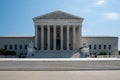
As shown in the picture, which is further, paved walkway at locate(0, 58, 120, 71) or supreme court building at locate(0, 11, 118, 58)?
supreme court building at locate(0, 11, 118, 58)

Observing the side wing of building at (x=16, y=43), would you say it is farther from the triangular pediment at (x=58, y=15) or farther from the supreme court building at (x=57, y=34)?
the triangular pediment at (x=58, y=15)

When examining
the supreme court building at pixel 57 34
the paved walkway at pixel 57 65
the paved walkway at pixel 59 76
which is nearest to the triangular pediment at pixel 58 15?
the supreme court building at pixel 57 34

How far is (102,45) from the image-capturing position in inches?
3433

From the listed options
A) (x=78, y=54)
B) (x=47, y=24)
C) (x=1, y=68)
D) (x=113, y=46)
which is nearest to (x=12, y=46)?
(x=47, y=24)

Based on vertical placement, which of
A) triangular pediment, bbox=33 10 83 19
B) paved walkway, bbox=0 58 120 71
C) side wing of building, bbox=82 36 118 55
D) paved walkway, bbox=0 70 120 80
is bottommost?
side wing of building, bbox=82 36 118 55

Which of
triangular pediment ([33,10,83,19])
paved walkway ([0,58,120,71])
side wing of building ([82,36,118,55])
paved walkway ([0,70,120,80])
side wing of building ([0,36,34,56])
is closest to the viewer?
paved walkway ([0,70,120,80])

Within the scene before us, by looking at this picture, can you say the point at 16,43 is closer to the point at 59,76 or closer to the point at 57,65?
the point at 57,65

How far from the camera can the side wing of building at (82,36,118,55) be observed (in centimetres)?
8694

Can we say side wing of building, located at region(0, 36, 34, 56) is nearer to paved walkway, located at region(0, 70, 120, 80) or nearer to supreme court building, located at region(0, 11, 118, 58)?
supreme court building, located at region(0, 11, 118, 58)

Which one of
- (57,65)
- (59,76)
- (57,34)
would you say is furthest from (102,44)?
(59,76)

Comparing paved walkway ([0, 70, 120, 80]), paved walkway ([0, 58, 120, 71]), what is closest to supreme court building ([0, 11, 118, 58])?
paved walkway ([0, 58, 120, 71])

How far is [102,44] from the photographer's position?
87.2m

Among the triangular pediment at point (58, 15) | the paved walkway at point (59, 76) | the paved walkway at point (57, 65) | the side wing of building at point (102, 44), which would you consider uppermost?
the triangular pediment at point (58, 15)

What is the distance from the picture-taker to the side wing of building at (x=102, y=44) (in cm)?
8694
